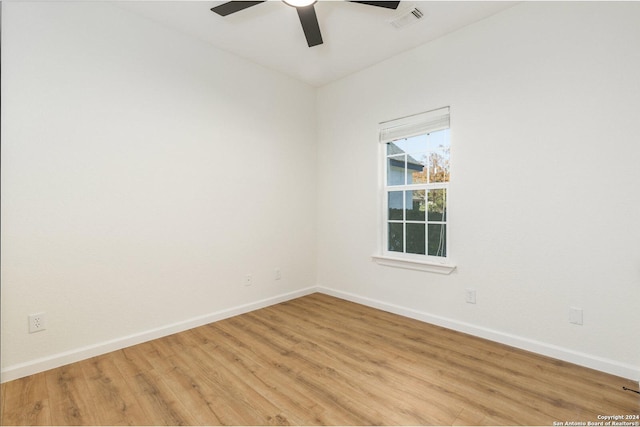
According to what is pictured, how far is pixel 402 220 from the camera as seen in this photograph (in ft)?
11.2

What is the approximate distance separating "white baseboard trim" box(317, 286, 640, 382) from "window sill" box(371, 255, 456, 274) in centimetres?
45

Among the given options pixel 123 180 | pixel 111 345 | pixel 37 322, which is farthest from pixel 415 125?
pixel 37 322

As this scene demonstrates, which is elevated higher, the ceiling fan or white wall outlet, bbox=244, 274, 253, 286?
the ceiling fan

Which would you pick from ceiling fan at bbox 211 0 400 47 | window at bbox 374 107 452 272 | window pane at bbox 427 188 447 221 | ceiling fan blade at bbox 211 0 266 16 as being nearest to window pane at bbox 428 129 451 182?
window at bbox 374 107 452 272

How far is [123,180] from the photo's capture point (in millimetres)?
2545

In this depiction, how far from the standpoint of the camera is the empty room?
1977 mm

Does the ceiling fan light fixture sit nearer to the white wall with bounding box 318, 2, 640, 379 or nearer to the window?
the white wall with bounding box 318, 2, 640, 379

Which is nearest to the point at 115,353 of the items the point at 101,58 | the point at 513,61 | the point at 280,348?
the point at 280,348

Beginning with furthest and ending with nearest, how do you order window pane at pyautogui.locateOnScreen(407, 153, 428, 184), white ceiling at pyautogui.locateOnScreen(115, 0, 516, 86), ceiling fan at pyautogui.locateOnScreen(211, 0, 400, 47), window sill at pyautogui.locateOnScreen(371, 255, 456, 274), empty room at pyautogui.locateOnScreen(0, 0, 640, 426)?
window pane at pyautogui.locateOnScreen(407, 153, 428, 184) → window sill at pyautogui.locateOnScreen(371, 255, 456, 274) → white ceiling at pyautogui.locateOnScreen(115, 0, 516, 86) → ceiling fan at pyautogui.locateOnScreen(211, 0, 400, 47) → empty room at pyautogui.locateOnScreen(0, 0, 640, 426)

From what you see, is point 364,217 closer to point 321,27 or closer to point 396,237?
point 396,237

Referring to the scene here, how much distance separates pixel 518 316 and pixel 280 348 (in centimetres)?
199

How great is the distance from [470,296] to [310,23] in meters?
2.72

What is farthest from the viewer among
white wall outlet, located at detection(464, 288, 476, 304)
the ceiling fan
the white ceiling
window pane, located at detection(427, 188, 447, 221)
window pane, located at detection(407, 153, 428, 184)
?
window pane, located at detection(407, 153, 428, 184)

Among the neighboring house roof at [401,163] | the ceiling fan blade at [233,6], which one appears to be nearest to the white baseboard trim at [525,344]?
the neighboring house roof at [401,163]
